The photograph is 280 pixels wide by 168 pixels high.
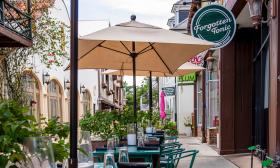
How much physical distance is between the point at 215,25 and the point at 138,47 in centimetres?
210

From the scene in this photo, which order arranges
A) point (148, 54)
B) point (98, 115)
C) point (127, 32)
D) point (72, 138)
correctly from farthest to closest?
point (148, 54) < point (98, 115) < point (127, 32) < point (72, 138)

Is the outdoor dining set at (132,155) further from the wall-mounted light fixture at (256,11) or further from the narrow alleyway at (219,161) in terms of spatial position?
the narrow alleyway at (219,161)

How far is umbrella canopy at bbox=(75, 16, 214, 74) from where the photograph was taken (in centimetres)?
502

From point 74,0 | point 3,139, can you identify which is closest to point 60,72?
point 74,0

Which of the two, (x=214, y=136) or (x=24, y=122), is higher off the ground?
(x=24, y=122)

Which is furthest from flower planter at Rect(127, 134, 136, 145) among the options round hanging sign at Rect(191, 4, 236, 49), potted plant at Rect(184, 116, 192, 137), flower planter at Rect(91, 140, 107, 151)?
potted plant at Rect(184, 116, 192, 137)

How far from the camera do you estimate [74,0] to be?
2609mm

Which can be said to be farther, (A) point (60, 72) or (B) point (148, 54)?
(A) point (60, 72)

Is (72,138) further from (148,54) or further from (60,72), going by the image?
(60,72)

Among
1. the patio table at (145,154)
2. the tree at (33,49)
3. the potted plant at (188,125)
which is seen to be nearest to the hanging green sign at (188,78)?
the potted plant at (188,125)

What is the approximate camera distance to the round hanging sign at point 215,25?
27.1ft

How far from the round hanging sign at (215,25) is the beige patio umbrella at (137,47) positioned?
136 cm

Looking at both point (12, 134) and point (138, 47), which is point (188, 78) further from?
point (12, 134)

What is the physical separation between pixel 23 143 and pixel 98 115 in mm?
4572
